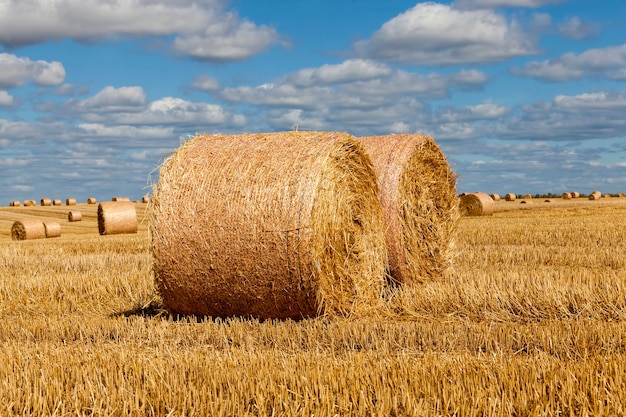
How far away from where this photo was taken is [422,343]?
6750 millimetres

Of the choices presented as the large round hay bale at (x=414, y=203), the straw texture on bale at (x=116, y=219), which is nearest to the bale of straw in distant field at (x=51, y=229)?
the straw texture on bale at (x=116, y=219)

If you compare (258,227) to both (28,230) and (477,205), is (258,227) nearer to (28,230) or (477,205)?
(28,230)

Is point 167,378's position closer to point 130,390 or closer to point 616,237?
point 130,390

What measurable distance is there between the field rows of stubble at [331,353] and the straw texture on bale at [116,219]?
12418 mm

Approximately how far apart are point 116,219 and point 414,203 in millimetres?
15638

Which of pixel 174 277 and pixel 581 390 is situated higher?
pixel 174 277

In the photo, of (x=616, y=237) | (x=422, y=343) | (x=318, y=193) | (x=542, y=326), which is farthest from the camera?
(x=616, y=237)

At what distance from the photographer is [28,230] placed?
24.8m

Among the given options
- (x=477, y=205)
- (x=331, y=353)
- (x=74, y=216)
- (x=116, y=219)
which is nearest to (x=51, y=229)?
(x=116, y=219)

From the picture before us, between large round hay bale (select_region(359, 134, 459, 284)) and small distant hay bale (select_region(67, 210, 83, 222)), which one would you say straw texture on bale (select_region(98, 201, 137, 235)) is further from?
large round hay bale (select_region(359, 134, 459, 284))

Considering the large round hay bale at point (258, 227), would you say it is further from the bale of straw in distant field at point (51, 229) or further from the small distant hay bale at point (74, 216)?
the small distant hay bale at point (74, 216)

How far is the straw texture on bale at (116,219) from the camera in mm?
24156

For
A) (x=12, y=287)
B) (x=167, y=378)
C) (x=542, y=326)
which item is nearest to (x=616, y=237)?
(x=542, y=326)

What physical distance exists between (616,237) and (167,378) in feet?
44.9
